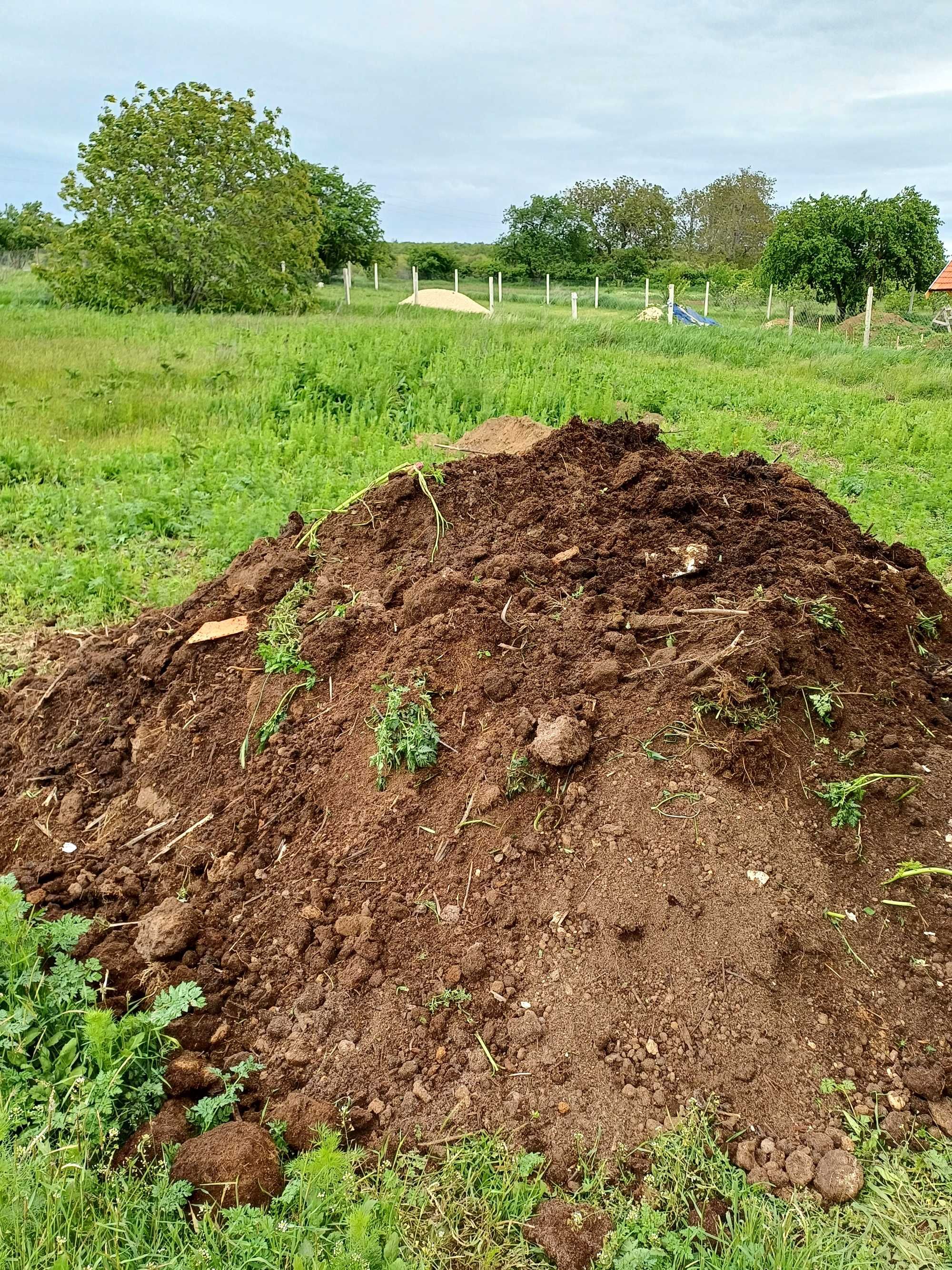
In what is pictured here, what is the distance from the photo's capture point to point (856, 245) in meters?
32.6

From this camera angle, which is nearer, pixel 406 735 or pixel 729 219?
pixel 406 735

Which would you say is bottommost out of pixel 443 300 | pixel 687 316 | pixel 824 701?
pixel 824 701

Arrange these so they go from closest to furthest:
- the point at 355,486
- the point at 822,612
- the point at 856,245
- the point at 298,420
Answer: the point at 822,612 → the point at 355,486 → the point at 298,420 → the point at 856,245

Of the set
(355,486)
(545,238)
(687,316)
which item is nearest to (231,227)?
(687,316)

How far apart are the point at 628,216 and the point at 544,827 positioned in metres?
61.0

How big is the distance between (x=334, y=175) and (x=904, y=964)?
125 feet

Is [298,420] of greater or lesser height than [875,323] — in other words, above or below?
below

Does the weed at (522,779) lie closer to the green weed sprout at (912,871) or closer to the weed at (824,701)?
the weed at (824,701)

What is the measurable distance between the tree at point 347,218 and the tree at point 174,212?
12.3m

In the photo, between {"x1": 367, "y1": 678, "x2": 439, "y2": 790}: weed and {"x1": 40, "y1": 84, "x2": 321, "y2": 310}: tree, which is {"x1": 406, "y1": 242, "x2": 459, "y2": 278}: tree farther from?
{"x1": 367, "y1": 678, "x2": 439, "y2": 790}: weed

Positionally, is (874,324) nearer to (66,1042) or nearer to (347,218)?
(347,218)

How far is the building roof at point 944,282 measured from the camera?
29.0 meters

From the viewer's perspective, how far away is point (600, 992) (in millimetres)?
2475

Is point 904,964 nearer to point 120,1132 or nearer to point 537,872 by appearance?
point 537,872
